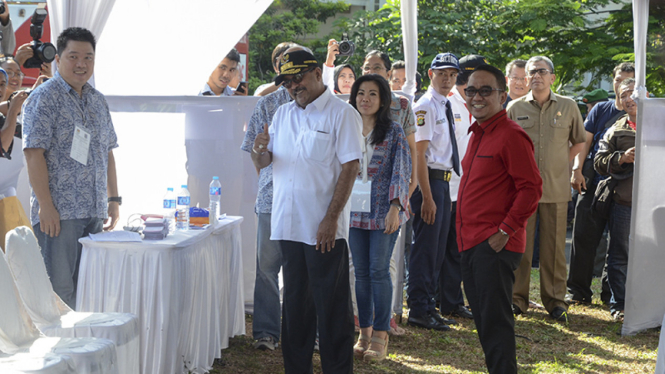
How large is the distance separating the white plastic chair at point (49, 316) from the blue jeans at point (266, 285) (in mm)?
1354

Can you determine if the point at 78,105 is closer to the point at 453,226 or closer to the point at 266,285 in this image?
the point at 266,285

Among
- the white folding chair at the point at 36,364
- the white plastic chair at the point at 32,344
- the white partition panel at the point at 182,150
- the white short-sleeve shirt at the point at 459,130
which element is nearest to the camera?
the white folding chair at the point at 36,364

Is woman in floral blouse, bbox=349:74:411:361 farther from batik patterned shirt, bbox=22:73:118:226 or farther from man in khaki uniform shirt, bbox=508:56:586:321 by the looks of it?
man in khaki uniform shirt, bbox=508:56:586:321

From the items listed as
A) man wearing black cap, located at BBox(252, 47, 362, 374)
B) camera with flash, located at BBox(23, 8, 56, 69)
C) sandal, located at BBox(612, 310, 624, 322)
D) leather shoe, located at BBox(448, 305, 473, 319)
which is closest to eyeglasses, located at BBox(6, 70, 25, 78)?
camera with flash, located at BBox(23, 8, 56, 69)

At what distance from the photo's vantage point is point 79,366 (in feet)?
8.13

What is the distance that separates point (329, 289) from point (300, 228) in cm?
33

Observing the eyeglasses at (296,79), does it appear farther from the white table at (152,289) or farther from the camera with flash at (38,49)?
the camera with flash at (38,49)

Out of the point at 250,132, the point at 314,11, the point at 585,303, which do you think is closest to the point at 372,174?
the point at 250,132

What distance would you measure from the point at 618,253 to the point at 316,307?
329 centimetres

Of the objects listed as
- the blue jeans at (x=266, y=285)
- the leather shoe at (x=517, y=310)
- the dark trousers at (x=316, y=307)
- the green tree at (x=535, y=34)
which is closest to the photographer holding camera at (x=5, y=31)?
the blue jeans at (x=266, y=285)

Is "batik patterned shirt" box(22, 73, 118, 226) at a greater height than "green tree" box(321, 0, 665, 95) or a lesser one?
lesser

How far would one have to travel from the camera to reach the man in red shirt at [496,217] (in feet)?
10.2

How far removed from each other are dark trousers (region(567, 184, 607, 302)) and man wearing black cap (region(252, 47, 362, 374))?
325 cm

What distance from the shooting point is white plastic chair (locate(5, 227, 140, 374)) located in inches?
112
